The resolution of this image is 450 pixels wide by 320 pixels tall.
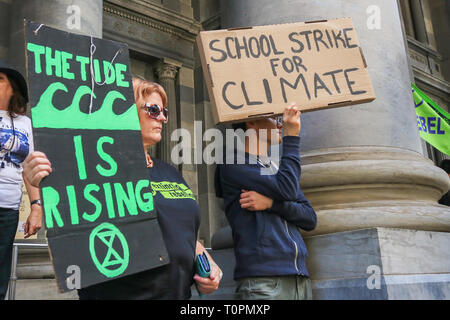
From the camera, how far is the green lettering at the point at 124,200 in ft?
7.35

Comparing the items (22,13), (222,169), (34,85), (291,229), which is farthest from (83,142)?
(22,13)

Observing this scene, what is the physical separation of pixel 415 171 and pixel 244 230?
182 cm

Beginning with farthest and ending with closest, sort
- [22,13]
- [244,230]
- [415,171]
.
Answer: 1. [22,13]
2. [415,171]
3. [244,230]

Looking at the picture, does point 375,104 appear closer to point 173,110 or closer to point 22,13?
point 22,13

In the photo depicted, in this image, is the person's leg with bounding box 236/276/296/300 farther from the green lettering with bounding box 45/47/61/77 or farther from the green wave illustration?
the green lettering with bounding box 45/47/61/77

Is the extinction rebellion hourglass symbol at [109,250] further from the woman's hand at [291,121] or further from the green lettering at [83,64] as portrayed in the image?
the woman's hand at [291,121]

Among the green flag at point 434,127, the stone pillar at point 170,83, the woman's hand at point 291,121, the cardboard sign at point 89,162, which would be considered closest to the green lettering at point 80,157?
the cardboard sign at point 89,162

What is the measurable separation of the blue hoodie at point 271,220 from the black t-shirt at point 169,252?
0.52 meters

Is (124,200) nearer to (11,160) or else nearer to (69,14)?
(11,160)

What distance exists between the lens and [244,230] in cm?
302

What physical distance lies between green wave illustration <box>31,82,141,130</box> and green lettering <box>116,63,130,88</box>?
2.4 inches

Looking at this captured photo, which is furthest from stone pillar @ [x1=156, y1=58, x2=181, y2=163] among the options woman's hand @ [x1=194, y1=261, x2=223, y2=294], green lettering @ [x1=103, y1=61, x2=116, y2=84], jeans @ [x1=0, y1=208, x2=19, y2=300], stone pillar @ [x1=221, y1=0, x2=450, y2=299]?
woman's hand @ [x1=194, y1=261, x2=223, y2=294]

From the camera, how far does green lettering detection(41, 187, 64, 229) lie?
202cm

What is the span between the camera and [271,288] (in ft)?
9.30
